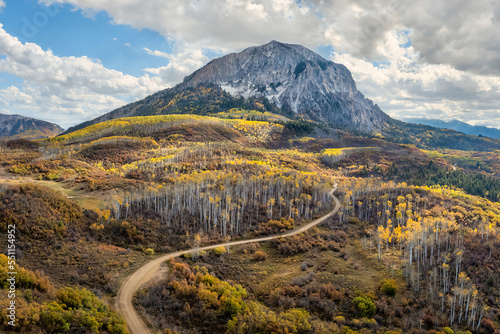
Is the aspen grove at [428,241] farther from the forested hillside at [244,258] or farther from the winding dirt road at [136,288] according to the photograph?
the winding dirt road at [136,288]

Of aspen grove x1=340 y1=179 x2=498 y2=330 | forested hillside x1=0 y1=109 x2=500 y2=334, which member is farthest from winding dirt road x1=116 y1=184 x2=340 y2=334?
aspen grove x1=340 y1=179 x2=498 y2=330

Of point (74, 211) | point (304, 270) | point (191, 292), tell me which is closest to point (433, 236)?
point (304, 270)

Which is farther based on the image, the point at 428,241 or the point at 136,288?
the point at 428,241

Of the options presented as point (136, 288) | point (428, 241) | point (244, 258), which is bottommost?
point (244, 258)

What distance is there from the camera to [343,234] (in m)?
90.9

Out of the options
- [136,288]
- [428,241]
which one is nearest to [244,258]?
[136,288]

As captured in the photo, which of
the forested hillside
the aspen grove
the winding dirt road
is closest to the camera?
the winding dirt road

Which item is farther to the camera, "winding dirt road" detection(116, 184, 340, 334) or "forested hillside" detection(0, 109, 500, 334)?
"forested hillside" detection(0, 109, 500, 334)

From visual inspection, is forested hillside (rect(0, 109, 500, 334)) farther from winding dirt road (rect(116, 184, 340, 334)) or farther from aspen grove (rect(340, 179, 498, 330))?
winding dirt road (rect(116, 184, 340, 334))

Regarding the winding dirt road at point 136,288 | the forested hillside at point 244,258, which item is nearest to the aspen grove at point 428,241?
the forested hillside at point 244,258

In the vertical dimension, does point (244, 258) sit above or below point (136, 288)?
below

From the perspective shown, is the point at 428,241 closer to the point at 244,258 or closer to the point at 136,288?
the point at 244,258

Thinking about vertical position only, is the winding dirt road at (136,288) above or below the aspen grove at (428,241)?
below

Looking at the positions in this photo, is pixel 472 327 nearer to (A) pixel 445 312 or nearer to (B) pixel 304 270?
(A) pixel 445 312
